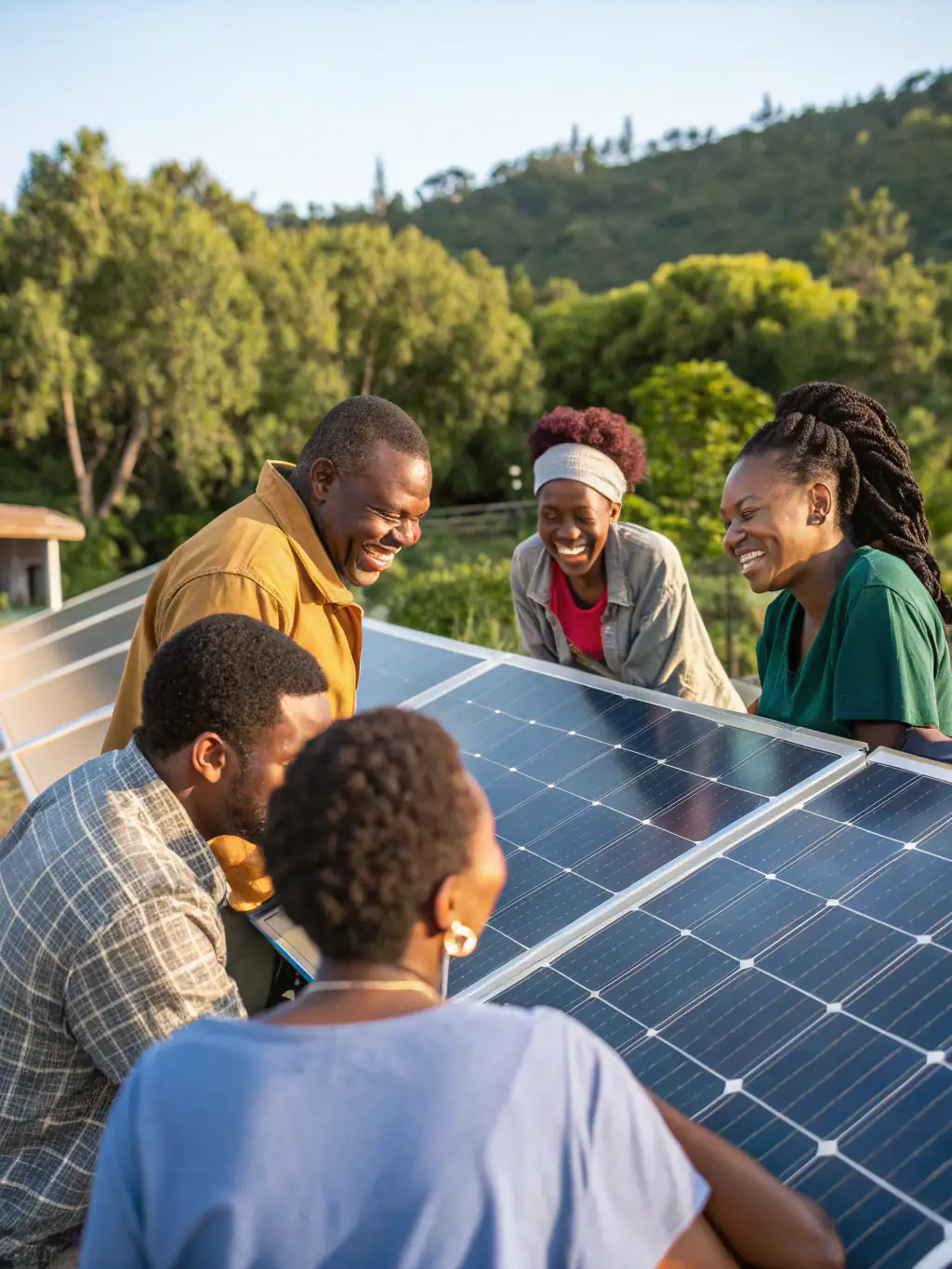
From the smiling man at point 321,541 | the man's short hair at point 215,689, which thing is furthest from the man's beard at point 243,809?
the smiling man at point 321,541

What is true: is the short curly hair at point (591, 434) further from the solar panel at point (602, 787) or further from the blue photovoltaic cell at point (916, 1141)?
the blue photovoltaic cell at point (916, 1141)

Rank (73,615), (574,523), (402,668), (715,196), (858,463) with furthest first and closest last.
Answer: (715,196) < (73,615) < (402,668) < (574,523) < (858,463)

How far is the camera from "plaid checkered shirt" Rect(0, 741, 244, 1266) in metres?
2.72

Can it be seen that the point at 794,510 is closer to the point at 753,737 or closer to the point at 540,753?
the point at 753,737

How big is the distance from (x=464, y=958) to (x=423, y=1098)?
1.87 metres

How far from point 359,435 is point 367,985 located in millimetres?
3136

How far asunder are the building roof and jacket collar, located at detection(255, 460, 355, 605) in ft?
31.0

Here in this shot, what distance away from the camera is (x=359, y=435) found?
4.63 metres

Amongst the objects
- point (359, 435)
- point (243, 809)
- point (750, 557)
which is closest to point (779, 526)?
point (750, 557)

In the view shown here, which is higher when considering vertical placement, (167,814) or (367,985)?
(367,985)

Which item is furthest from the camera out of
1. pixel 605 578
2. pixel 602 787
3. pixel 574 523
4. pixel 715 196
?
pixel 715 196

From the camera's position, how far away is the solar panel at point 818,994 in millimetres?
2291

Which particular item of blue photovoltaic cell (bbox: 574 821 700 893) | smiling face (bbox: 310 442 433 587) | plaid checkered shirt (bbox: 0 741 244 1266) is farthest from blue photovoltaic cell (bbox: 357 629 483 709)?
plaid checkered shirt (bbox: 0 741 244 1266)

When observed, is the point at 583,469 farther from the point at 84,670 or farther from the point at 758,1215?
the point at 84,670
